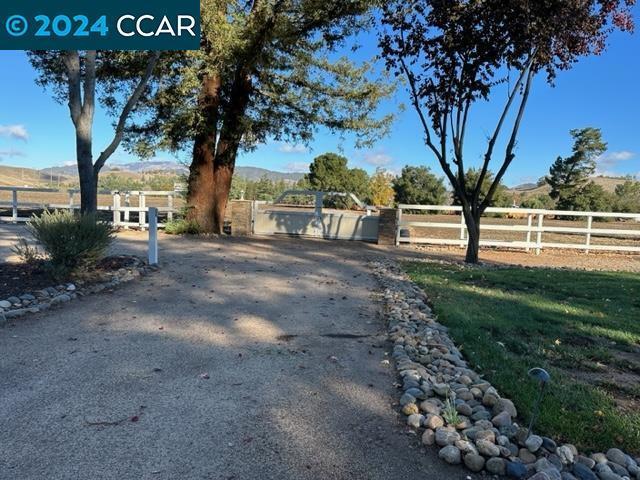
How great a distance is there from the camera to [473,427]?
2.82m

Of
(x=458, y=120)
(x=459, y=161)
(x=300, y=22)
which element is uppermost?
(x=300, y=22)

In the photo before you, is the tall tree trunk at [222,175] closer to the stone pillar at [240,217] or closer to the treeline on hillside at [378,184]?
the stone pillar at [240,217]

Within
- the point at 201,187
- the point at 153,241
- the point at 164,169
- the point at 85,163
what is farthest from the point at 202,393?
the point at 164,169

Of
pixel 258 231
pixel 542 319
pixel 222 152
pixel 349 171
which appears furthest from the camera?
pixel 349 171

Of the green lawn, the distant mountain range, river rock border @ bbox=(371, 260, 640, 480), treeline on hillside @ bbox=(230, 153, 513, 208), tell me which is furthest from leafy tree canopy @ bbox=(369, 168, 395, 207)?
river rock border @ bbox=(371, 260, 640, 480)

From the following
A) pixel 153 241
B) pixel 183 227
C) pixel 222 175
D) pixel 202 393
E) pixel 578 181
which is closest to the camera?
pixel 202 393

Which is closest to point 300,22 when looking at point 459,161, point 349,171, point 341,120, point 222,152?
point 341,120

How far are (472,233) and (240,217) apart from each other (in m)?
7.03

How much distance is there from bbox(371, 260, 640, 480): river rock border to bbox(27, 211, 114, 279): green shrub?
4.34 metres

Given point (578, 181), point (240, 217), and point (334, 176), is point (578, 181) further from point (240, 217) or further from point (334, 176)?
point (240, 217)

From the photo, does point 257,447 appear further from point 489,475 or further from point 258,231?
point 258,231

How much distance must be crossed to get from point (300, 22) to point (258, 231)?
21.0 ft

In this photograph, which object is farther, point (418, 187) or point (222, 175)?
point (418, 187)

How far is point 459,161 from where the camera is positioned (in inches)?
430
